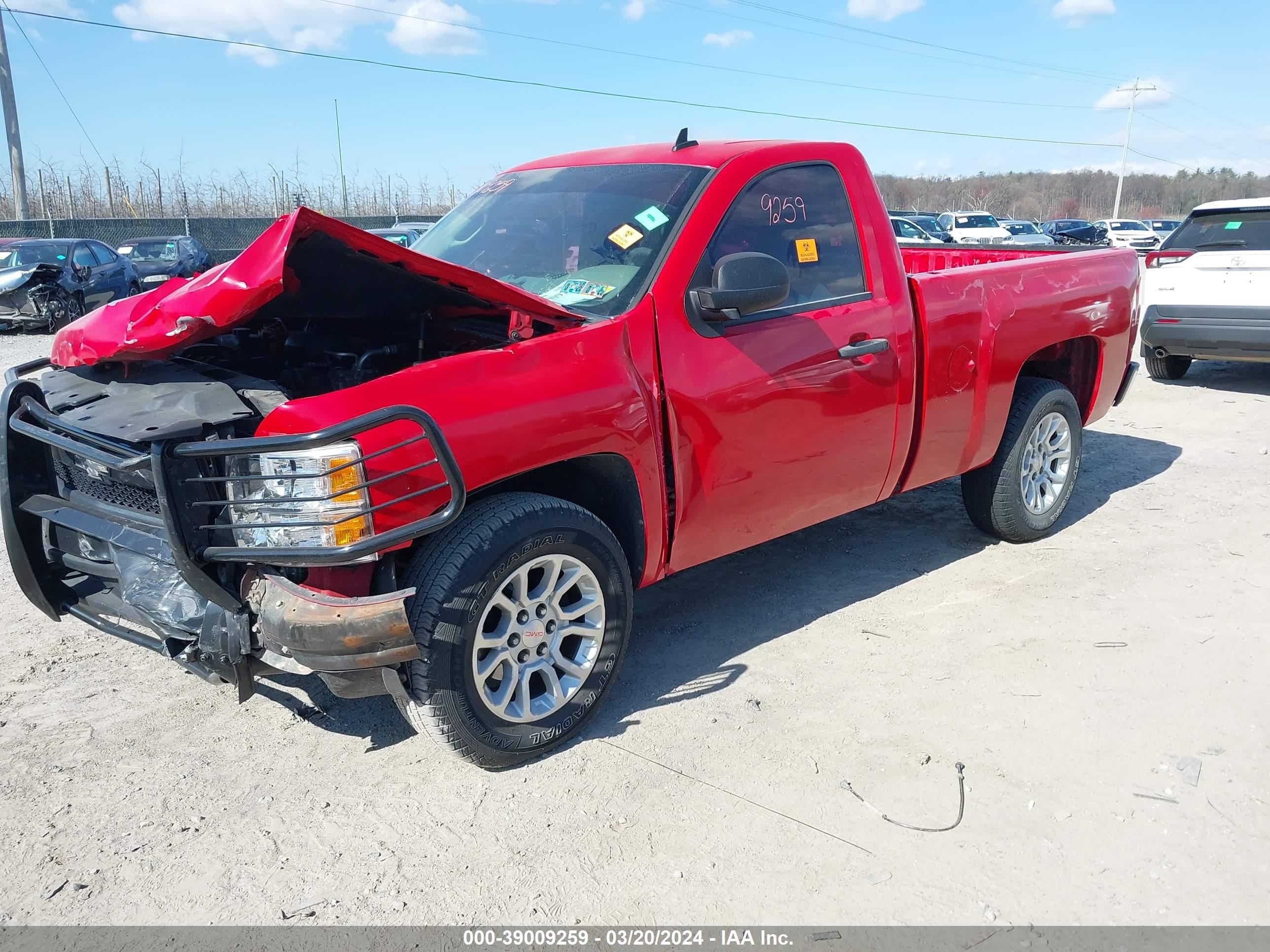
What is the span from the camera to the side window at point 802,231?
3.77 metres

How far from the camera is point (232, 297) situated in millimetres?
2707

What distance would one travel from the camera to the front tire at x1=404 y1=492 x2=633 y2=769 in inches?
114

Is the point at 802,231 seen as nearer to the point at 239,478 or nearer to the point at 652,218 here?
the point at 652,218

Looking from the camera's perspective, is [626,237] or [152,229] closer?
[626,237]

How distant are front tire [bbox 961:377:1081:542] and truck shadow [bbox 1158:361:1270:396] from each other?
547 cm

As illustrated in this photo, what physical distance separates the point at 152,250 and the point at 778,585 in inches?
755

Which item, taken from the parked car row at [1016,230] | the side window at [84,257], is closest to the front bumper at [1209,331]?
the side window at [84,257]

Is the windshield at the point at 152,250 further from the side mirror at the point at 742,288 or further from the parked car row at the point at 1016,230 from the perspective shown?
the side mirror at the point at 742,288

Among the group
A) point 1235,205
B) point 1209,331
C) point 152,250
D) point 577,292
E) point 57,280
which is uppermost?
point 1235,205

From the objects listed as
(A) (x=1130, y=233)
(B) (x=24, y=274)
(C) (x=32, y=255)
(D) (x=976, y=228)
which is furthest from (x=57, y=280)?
(A) (x=1130, y=233)

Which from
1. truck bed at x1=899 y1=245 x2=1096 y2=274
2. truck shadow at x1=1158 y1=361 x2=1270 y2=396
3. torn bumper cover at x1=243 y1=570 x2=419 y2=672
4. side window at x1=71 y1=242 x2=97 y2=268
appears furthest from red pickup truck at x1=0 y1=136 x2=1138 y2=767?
side window at x1=71 y1=242 x2=97 y2=268

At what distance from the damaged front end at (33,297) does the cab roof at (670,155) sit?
1341 cm

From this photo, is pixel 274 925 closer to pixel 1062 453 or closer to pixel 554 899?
pixel 554 899

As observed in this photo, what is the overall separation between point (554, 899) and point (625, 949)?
26 cm
